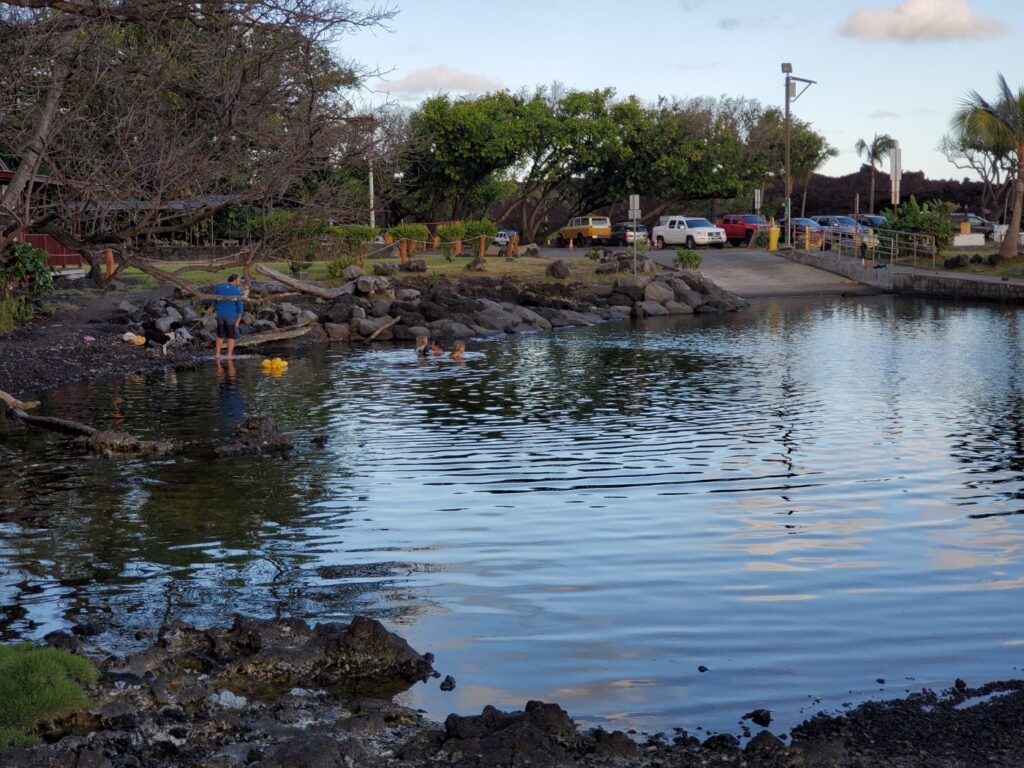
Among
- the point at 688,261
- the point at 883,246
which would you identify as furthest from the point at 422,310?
the point at 883,246

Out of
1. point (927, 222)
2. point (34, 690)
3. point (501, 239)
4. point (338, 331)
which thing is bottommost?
point (34, 690)

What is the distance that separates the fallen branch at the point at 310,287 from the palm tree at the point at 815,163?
57.0m

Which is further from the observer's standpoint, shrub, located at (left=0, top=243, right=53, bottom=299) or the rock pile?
the rock pile

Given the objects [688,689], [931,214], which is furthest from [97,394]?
[931,214]

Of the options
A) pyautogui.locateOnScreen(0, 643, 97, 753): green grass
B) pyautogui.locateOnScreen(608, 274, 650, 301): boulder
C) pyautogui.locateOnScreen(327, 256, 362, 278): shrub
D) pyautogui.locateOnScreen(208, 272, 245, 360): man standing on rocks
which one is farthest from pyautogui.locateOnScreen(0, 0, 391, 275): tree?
pyautogui.locateOnScreen(608, 274, 650, 301): boulder

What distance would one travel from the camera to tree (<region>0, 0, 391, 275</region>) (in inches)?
564

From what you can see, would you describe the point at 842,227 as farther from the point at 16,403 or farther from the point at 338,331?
the point at 16,403

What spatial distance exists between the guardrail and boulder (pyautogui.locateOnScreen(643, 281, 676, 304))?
45.5 feet

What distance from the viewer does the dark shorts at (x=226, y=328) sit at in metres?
29.5

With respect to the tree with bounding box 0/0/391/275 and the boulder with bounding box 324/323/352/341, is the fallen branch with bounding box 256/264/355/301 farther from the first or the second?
the tree with bounding box 0/0/391/275

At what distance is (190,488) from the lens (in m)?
14.3

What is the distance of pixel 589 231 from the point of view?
69.9 m

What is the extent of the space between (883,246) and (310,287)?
3272 centimetres

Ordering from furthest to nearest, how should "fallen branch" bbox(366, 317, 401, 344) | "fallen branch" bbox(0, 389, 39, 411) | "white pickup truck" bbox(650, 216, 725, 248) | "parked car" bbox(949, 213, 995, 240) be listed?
"parked car" bbox(949, 213, 995, 240) → "white pickup truck" bbox(650, 216, 725, 248) → "fallen branch" bbox(366, 317, 401, 344) → "fallen branch" bbox(0, 389, 39, 411)
